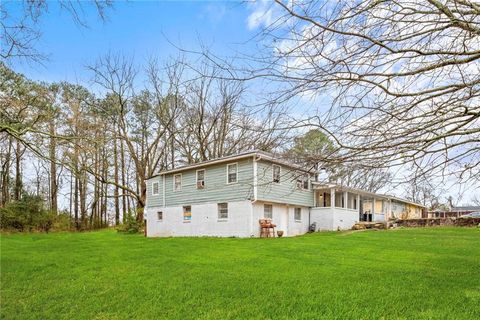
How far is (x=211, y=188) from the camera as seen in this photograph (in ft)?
61.1

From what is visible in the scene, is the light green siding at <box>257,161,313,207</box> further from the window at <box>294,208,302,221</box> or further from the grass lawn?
the grass lawn

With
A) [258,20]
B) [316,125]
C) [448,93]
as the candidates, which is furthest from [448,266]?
[258,20]

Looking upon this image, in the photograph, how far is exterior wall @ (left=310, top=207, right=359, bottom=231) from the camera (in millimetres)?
20231

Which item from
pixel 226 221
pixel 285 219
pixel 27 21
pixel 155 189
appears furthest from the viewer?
pixel 155 189

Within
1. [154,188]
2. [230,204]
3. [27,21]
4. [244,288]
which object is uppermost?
[27,21]

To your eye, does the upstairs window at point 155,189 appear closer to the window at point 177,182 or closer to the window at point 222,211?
the window at point 177,182

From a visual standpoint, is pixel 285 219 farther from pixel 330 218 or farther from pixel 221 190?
pixel 221 190

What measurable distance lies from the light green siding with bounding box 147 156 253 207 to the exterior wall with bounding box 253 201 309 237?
1143mm

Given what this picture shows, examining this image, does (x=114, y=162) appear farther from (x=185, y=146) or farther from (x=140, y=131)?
(x=185, y=146)

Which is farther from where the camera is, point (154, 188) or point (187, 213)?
point (154, 188)

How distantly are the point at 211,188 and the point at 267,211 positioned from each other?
128 inches

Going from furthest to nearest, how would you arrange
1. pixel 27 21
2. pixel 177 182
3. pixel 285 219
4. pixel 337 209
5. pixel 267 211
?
pixel 177 182 < pixel 337 209 < pixel 285 219 < pixel 267 211 < pixel 27 21

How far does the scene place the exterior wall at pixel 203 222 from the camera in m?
16.9

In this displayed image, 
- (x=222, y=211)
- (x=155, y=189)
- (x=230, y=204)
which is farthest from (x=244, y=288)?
(x=155, y=189)
